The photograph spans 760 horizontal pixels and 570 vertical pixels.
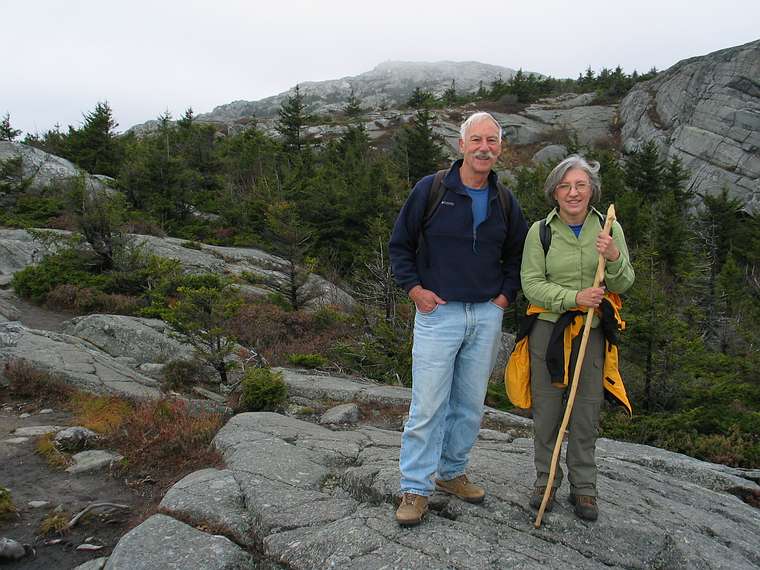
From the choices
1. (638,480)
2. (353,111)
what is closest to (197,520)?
(638,480)

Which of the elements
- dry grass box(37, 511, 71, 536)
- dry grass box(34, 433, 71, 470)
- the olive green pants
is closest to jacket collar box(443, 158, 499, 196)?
the olive green pants

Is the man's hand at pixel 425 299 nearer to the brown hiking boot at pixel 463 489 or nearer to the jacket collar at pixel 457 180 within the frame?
the jacket collar at pixel 457 180

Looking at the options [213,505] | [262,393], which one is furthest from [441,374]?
[262,393]

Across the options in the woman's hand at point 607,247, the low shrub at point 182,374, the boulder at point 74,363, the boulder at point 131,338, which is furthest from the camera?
the boulder at point 131,338

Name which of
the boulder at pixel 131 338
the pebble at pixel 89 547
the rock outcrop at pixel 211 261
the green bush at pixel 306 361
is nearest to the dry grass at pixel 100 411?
the pebble at pixel 89 547

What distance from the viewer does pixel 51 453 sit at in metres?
5.13

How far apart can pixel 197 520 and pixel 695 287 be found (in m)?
15.5

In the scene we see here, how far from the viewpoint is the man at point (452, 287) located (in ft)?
10.5

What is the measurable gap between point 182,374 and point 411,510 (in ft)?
22.2

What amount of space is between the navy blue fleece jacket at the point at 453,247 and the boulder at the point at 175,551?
81.3 inches

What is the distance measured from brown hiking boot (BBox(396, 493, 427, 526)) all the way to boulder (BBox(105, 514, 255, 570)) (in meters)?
0.99

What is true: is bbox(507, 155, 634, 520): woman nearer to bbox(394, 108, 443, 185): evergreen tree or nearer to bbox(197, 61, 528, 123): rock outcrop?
bbox(394, 108, 443, 185): evergreen tree

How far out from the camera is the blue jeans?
3213 millimetres

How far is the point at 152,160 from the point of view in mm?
22438
